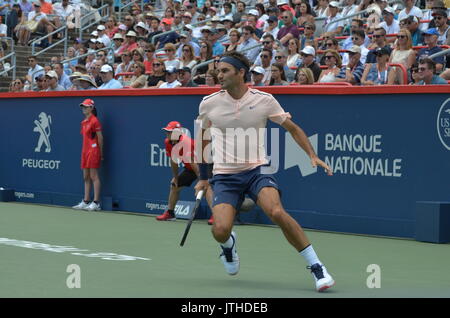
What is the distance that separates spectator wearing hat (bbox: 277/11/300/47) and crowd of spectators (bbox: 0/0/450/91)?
0.02 m

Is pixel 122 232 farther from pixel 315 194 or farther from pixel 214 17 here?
pixel 214 17

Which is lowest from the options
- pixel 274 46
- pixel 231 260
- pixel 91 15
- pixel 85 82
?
pixel 231 260

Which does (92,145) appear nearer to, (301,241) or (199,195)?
(199,195)

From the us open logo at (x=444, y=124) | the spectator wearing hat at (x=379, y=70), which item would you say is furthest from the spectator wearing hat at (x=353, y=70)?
the us open logo at (x=444, y=124)

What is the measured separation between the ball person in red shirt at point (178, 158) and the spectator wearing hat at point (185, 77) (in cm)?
199

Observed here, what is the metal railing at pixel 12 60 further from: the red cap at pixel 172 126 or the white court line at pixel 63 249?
the white court line at pixel 63 249

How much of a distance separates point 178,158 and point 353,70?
10.3ft

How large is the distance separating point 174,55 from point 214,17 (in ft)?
13.4

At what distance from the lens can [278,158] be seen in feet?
50.2

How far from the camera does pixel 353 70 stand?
16312 millimetres

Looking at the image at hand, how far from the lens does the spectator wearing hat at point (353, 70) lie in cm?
1583

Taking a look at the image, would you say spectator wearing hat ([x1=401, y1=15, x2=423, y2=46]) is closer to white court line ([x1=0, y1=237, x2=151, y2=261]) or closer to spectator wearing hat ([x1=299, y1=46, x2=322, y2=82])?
spectator wearing hat ([x1=299, y1=46, x2=322, y2=82])

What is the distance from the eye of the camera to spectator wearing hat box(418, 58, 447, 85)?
13594 mm

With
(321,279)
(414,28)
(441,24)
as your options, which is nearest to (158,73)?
(414,28)
